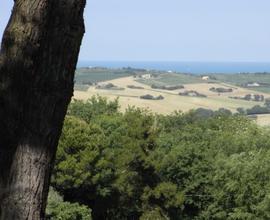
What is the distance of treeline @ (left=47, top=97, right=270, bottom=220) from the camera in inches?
1199

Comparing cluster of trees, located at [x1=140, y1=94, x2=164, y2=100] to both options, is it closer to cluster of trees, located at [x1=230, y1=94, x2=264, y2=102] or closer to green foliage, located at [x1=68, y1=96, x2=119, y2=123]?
cluster of trees, located at [x1=230, y1=94, x2=264, y2=102]

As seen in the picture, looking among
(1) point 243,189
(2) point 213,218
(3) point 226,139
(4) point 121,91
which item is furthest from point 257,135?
(4) point 121,91

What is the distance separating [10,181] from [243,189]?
2718cm

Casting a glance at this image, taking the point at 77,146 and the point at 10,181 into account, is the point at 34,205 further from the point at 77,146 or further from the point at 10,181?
the point at 77,146

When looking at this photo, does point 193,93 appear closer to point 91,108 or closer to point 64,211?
point 91,108

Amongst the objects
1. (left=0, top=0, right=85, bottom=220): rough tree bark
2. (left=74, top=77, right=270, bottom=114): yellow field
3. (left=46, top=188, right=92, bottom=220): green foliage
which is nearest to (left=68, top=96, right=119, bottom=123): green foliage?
(left=46, top=188, right=92, bottom=220): green foliage

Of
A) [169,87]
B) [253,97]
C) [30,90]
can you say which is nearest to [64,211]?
[30,90]

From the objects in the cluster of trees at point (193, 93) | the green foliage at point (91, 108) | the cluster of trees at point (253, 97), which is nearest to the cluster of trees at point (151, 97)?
the cluster of trees at point (193, 93)

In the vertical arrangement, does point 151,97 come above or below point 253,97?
above

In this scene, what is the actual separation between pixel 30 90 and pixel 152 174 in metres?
33.4

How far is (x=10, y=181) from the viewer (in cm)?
447

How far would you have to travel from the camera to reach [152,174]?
1475 inches

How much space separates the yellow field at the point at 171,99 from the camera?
4813 inches

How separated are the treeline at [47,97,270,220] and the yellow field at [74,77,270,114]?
72770 mm
